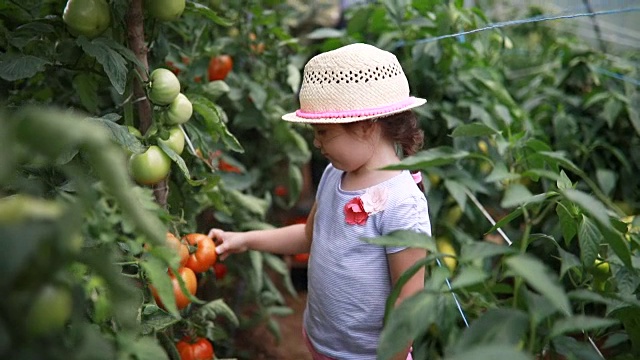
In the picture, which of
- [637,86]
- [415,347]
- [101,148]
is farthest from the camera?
[637,86]

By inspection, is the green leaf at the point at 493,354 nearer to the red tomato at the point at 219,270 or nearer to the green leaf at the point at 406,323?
the green leaf at the point at 406,323

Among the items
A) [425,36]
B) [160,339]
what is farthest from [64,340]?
[425,36]

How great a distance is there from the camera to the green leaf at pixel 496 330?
71 centimetres

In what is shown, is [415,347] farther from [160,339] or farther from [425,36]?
[425,36]

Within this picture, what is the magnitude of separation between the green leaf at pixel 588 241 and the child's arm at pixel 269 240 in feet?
2.33

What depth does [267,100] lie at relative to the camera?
2150mm

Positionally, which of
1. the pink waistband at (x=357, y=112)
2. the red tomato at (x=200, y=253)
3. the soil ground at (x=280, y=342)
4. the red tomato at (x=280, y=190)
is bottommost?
the soil ground at (x=280, y=342)

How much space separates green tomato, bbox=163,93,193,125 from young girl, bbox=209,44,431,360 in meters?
0.21

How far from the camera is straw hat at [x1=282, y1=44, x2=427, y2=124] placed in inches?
50.6

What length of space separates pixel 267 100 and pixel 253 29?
9.7 inches

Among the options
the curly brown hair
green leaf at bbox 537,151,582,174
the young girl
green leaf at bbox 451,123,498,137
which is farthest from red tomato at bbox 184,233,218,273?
green leaf at bbox 537,151,582,174

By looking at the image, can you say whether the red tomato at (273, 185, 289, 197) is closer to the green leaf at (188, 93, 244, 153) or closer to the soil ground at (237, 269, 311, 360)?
the soil ground at (237, 269, 311, 360)

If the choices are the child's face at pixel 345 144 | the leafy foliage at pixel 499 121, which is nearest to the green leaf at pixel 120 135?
the child's face at pixel 345 144

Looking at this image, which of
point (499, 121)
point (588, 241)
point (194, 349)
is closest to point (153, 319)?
point (194, 349)
